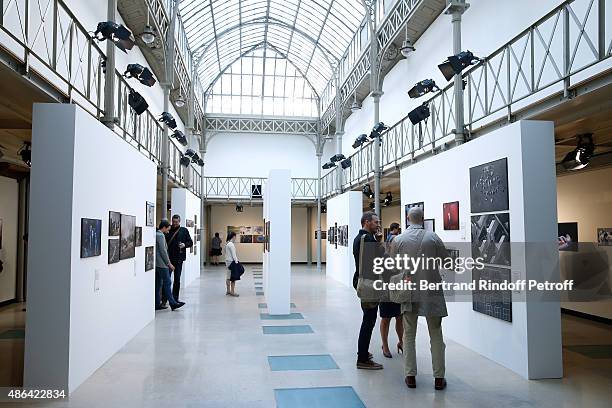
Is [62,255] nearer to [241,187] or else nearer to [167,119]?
[167,119]

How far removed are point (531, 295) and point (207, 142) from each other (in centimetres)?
2415

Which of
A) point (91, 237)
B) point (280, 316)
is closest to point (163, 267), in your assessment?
point (280, 316)

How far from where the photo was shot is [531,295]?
558 cm

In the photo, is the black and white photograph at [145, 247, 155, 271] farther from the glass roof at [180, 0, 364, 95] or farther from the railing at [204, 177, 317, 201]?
the railing at [204, 177, 317, 201]

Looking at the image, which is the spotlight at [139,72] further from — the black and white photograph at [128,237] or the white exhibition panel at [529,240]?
the white exhibition panel at [529,240]

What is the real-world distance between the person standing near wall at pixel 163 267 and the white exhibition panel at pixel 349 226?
6.78 meters

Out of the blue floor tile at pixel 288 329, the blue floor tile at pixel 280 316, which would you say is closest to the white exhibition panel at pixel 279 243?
the blue floor tile at pixel 280 316

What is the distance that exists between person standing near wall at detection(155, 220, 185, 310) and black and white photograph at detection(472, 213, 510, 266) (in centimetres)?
641

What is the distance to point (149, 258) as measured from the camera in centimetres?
914

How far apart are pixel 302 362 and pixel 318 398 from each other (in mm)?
1449

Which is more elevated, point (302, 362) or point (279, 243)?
point (279, 243)

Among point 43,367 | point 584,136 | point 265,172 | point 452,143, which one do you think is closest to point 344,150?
point 265,172

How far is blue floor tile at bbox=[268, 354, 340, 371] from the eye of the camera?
6.00 m

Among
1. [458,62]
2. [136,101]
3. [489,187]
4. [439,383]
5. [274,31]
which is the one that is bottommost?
[439,383]
